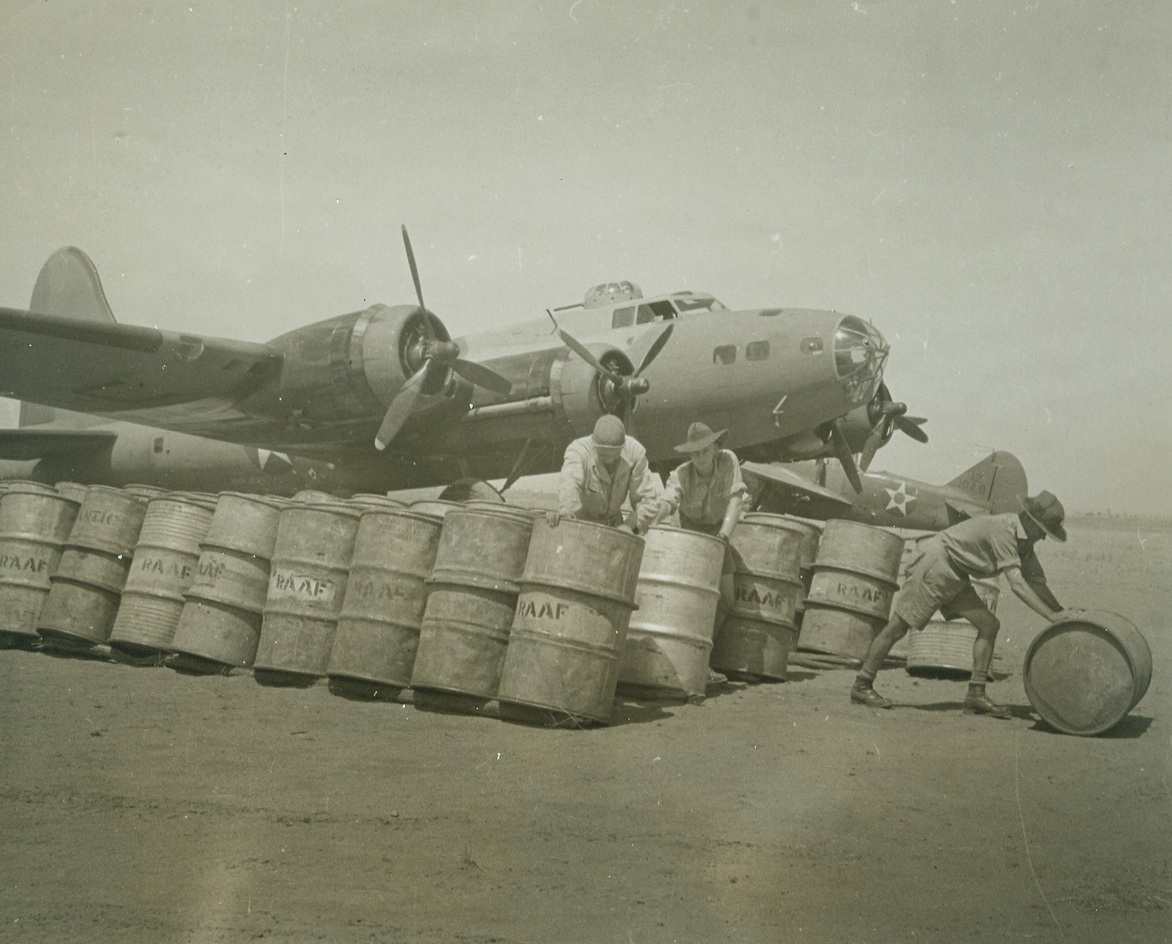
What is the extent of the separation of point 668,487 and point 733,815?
4.12 meters

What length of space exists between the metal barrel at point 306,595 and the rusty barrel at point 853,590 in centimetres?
444

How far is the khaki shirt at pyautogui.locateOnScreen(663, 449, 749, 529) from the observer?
849cm

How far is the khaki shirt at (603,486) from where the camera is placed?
7359mm

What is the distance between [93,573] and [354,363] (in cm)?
511

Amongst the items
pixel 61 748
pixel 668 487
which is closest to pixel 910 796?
pixel 668 487

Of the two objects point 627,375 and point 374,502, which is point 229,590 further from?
point 627,375

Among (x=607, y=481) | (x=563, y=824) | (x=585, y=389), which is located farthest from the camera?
(x=585, y=389)

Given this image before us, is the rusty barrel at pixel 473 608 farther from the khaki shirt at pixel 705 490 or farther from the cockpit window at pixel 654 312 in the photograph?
the cockpit window at pixel 654 312

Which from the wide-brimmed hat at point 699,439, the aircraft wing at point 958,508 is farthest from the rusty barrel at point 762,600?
the aircraft wing at point 958,508

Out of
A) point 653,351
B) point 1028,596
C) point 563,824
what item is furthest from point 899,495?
point 563,824

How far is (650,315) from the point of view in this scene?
45.4ft

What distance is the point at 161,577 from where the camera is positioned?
8344 mm

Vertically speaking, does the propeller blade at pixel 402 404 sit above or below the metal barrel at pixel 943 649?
above

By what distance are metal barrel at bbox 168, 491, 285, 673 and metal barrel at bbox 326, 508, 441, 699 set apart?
1040mm
